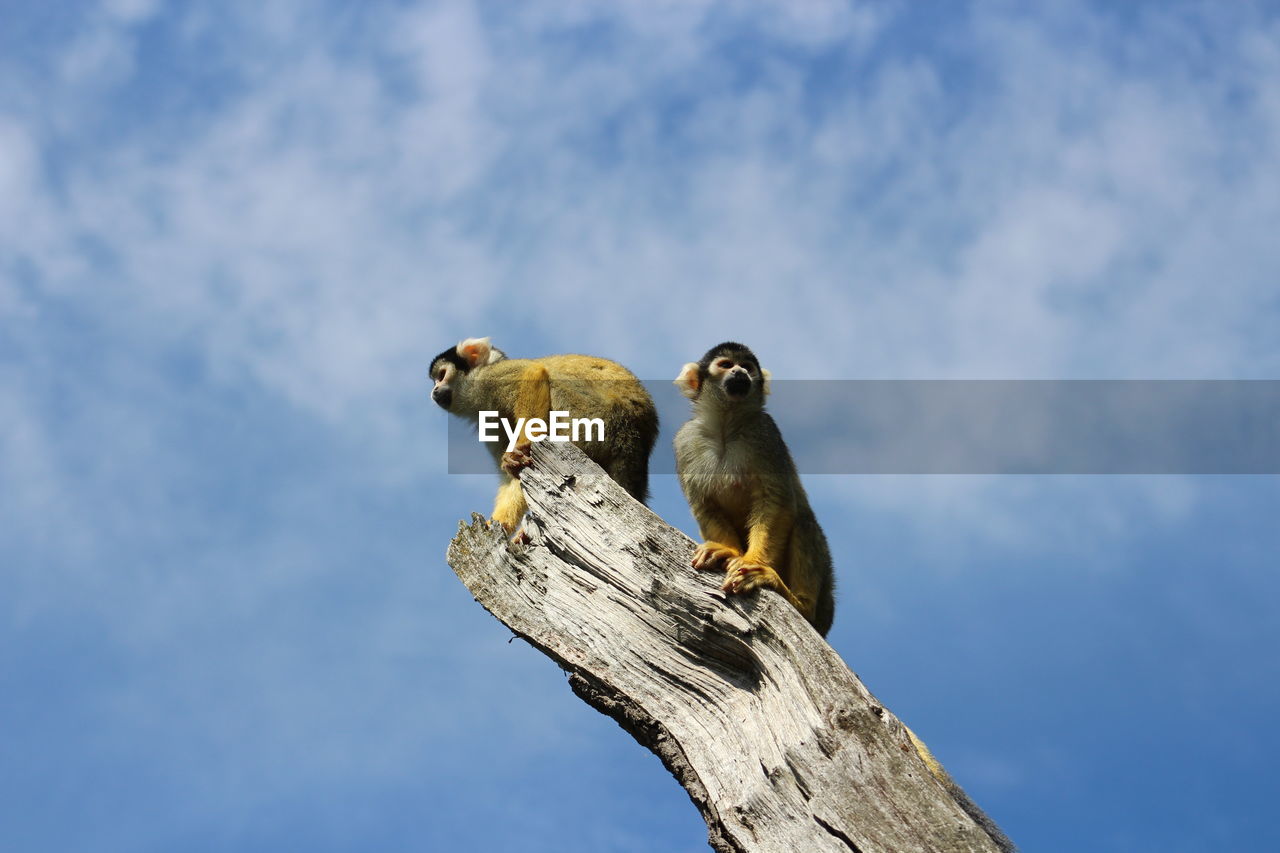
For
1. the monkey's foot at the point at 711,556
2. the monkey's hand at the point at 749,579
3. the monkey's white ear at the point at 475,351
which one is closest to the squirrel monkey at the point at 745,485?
the monkey's foot at the point at 711,556

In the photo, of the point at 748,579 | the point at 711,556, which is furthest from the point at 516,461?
the point at 748,579

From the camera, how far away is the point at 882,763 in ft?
20.2

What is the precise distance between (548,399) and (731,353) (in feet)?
6.11

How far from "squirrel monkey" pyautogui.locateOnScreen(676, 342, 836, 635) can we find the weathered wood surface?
46cm

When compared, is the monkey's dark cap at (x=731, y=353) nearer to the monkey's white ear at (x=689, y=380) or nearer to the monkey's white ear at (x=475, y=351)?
the monkey's white ear at (x=689, y=380)

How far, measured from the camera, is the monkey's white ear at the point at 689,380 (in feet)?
28.0

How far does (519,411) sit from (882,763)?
455 centimetres

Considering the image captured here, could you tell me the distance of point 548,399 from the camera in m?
9.51

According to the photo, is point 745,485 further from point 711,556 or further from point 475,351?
point 475,351

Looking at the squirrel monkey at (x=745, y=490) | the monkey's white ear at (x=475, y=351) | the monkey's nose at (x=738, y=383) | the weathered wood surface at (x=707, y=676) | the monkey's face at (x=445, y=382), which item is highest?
the monkey's white ear at (x=475, y=351)

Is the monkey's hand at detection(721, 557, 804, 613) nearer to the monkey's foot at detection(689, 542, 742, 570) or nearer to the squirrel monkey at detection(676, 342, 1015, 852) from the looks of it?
the squirrel monkey at detection(676, 342, 1015, 852)

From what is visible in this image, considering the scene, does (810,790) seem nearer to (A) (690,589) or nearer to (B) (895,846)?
(B) (895,846)

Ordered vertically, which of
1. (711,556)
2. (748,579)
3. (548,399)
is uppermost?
(548,399)
